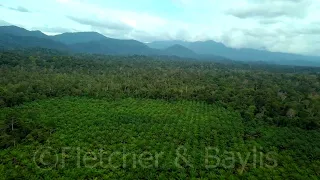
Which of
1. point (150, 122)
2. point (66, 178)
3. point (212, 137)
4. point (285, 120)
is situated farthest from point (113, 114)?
point (285, 120)

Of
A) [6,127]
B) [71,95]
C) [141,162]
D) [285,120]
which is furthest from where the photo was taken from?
[71,95]

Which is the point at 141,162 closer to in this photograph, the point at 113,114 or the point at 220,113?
the point at 113,114
